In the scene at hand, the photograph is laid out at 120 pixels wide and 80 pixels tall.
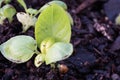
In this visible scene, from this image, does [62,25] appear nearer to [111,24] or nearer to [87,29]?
[87,29]

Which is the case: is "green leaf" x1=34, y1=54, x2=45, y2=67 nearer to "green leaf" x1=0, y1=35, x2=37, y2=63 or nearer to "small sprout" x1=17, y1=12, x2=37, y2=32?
"green leaf" x1=0, y1=35, x2=37, y2=63

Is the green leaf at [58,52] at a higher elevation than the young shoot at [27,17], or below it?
below

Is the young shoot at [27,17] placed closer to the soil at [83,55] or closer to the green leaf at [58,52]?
the soil at [83,55]

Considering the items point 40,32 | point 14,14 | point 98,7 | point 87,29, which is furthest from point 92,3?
point 40,32

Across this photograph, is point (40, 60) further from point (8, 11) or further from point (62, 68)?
point (8, 11)

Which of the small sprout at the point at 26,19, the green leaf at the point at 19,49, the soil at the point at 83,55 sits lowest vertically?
the soil at the point at 83,55

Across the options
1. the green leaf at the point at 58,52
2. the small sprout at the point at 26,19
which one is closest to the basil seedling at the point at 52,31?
the green leaf at the point at 58,52

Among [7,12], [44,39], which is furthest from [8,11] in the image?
[44,39]
